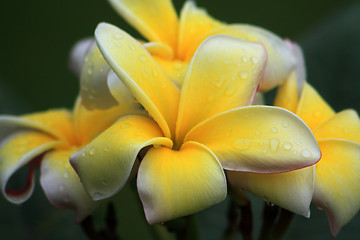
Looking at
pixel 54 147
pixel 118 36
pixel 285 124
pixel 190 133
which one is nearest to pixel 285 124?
pixel 285 124

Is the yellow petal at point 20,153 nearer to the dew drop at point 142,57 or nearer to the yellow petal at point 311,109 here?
the dew drop at point 142,57

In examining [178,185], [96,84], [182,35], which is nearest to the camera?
[178,185]

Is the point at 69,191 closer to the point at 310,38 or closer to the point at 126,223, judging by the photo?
the point at 126,223

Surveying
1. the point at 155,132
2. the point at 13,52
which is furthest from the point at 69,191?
the point at 13,52

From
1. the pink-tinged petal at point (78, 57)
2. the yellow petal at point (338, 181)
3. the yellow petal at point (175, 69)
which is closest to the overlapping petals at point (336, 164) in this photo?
the yellow petal at point (338, 181)

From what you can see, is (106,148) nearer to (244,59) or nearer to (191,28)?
(244,59)

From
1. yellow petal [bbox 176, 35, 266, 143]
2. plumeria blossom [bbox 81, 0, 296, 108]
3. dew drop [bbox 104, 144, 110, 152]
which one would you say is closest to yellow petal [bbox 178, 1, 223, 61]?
plumeria blossom [bbox 81, 0, 296, 108]

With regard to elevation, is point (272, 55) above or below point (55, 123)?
above
